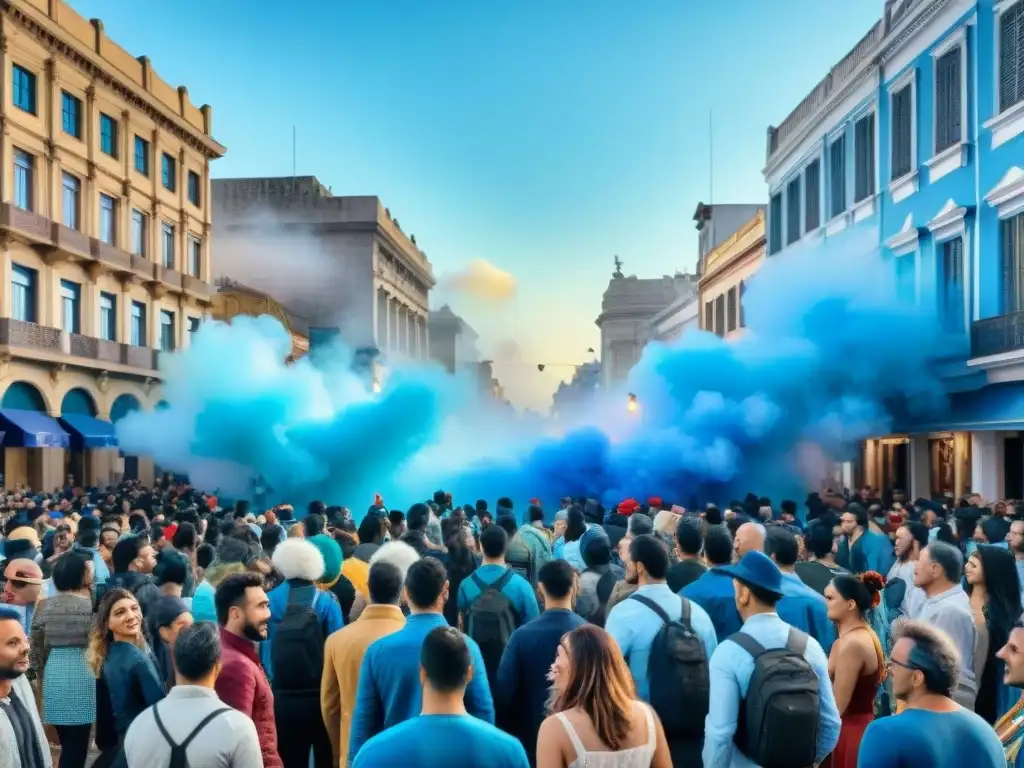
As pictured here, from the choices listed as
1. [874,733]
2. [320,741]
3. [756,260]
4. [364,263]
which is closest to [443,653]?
[874,733]

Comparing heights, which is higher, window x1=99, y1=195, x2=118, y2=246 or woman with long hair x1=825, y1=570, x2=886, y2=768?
window x1=99, y1=195, x2=118, y2=246

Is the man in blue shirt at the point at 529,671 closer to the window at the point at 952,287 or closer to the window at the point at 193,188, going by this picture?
the window at the point at 952,287

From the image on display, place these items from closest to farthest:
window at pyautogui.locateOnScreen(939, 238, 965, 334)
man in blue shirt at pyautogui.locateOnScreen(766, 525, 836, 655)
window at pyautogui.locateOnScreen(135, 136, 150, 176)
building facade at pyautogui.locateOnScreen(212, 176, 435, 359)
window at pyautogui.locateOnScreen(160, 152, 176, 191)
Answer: man in blue shirt at pyautogui.locateOnScreen(766, 525, 836, 655) → window at pyautogui.locateOnScreen(939, 238, 965, 334) → window at pyautogui.locateOnScreen(135, 136, 150, 176) → window at pyautogui.locateOnScreen(160, 152, 176, 191) → building facade at pyautogui.locateOnScreen(212, 176, 435, 359)

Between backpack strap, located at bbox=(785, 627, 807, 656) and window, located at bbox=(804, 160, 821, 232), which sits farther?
window, located at bbox=(804, 160, 821, 232)

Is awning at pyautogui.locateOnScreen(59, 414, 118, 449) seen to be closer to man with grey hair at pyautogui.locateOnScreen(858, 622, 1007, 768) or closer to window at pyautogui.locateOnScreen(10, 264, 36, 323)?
window at pyautogui.locateOnScreen(10, 264, 36, 323)

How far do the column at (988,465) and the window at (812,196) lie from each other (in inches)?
344

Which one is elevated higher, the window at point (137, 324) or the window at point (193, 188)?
the window at point (193, 188)

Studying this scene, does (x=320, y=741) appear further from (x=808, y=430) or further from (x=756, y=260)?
(x=756, y=260)

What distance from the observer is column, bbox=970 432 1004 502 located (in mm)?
17859

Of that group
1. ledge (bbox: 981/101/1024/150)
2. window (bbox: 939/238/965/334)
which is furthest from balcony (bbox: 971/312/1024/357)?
ledge (bbox: 981/101/1024/150)

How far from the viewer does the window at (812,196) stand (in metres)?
25.4

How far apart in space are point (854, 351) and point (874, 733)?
1789 centimetres

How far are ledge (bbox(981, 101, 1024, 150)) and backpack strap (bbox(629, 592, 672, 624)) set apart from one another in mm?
14164

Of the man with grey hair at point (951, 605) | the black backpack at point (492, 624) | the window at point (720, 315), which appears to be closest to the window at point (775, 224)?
the window at point (720, 315)
